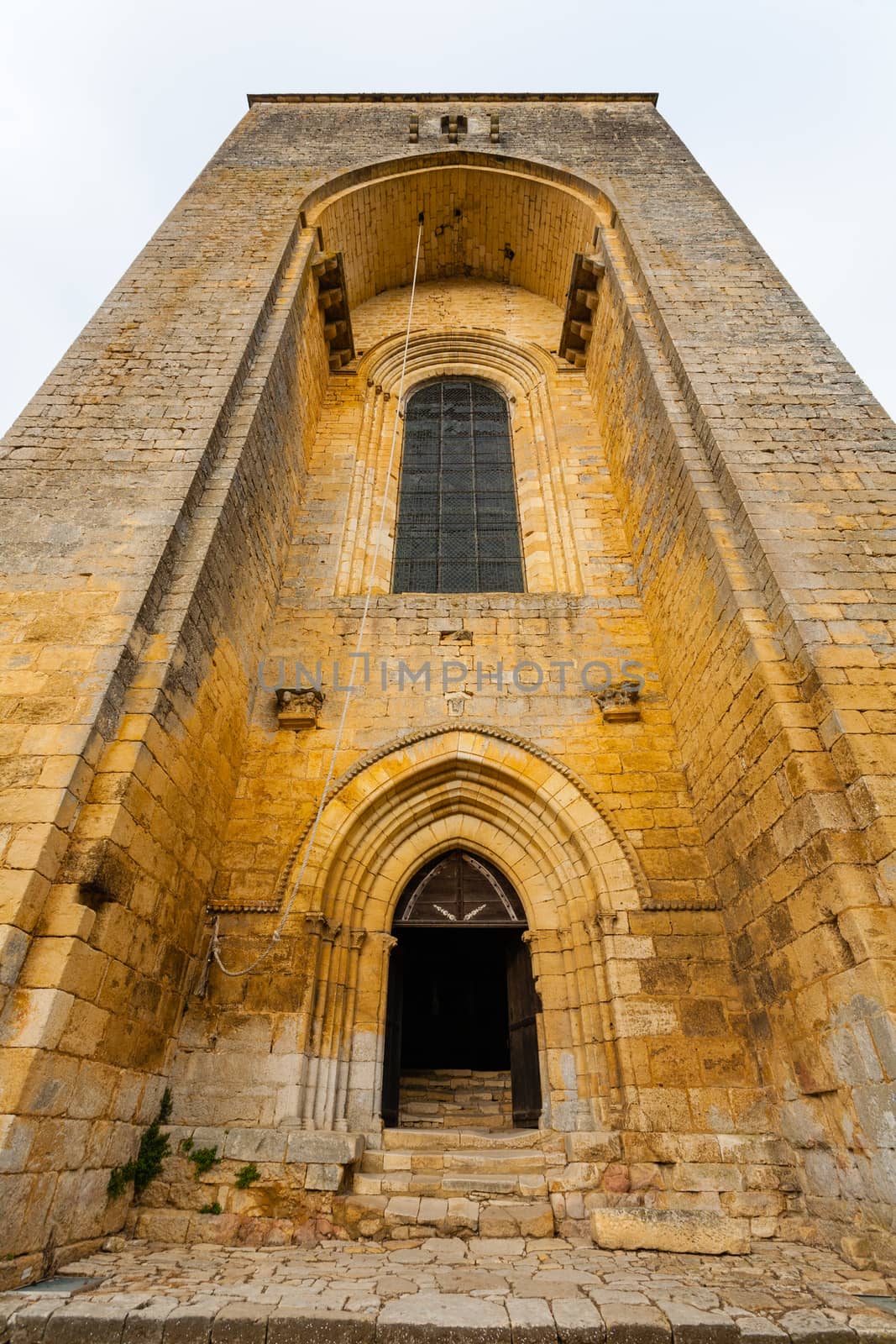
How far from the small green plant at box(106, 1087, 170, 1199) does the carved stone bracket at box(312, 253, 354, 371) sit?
8.01 metres

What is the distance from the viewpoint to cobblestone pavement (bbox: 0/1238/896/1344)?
225 cm

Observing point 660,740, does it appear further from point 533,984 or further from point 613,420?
point 613,420

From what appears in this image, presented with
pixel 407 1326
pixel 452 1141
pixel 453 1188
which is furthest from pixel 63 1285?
pixel 452 1141

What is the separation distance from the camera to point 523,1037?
4770 millimetres

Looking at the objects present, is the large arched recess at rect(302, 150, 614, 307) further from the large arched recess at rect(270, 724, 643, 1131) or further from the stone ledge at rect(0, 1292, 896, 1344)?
the stone ledge at rect(0, 1292, 896, 1344)

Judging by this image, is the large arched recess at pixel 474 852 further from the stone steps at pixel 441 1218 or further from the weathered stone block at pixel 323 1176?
the stone steps at pixel 441 1218

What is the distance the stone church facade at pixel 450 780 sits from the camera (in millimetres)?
3334

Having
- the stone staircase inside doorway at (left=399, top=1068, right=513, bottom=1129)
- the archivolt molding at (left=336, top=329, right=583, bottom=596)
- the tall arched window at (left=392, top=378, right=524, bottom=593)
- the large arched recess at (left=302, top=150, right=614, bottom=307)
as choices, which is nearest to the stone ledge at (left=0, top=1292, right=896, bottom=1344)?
the stone staircase inside doorway at (left=399, top=1068, right=513, bottom=1129)

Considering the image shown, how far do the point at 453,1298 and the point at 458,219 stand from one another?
37.7ft

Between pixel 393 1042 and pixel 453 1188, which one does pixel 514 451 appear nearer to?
pixel 393 1042

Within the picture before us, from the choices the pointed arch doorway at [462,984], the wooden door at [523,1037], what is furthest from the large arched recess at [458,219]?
the wooden door at [523,1037]

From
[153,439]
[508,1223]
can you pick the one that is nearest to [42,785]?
[153,439]

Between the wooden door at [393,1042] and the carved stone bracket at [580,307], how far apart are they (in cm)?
725

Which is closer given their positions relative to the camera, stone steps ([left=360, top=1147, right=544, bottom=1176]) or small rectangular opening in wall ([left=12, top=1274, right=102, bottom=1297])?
small rectangular opening in wall ([left=12, top=1274, right=102, bottom=1297])
